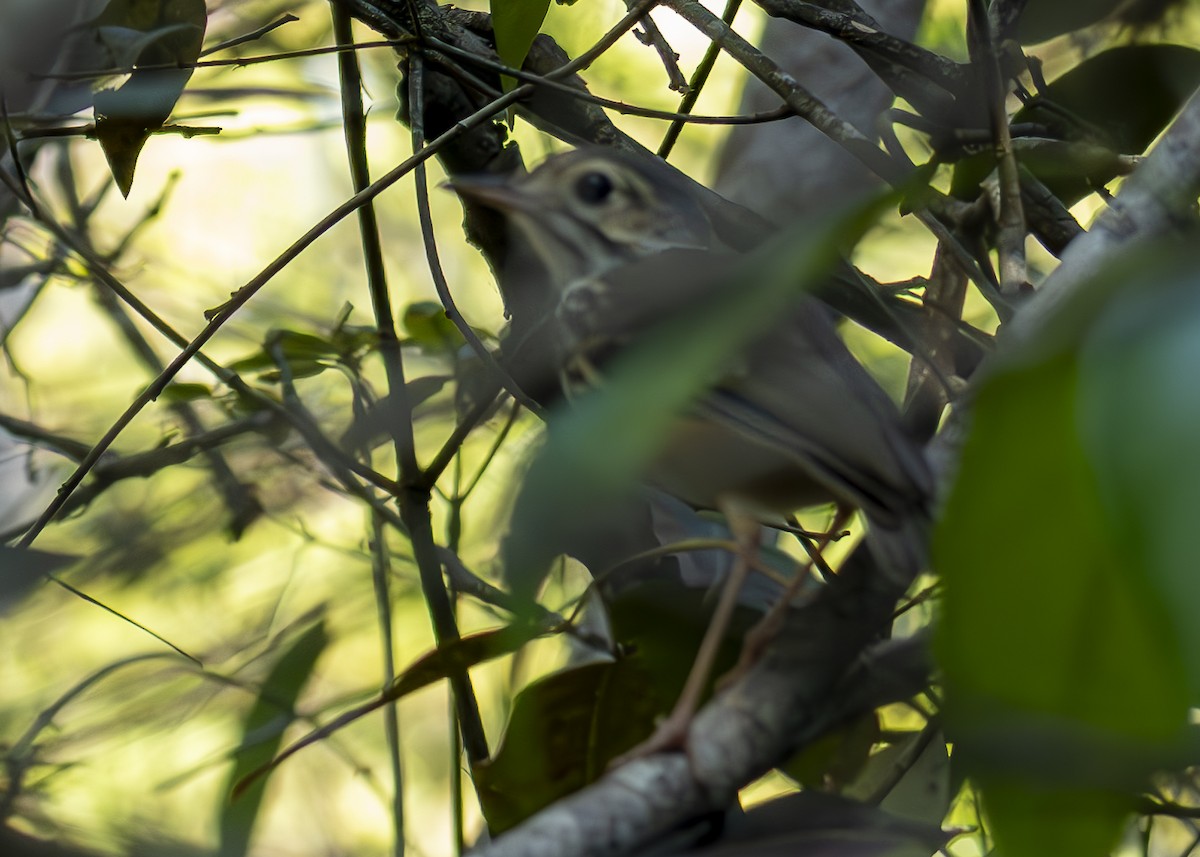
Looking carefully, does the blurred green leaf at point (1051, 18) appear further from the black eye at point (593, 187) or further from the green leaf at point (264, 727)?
the green leaf at point (264, 727)

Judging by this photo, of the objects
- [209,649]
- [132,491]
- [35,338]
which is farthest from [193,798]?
[35,338]

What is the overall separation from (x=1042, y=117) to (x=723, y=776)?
1.05m

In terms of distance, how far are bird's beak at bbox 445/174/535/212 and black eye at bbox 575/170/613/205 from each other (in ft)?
0.18

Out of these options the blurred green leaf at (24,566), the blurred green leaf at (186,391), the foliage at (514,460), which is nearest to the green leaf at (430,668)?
the foliage at (514,460)

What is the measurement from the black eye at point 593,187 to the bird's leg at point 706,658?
410 millimetres

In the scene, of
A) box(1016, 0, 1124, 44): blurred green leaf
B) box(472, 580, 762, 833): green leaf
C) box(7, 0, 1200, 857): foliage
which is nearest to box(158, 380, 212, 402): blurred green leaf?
box(7, 0, 1200, 857): foliage

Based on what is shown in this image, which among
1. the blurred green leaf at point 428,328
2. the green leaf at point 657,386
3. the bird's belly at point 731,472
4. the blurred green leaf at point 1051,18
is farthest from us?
the blurred green leaf at point 428,328

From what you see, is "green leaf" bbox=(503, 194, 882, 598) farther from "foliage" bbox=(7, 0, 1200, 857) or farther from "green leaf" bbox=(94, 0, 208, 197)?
"green leaf" bbox=(94, 0, 208, 197)

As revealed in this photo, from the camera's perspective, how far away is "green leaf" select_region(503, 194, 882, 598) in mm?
430

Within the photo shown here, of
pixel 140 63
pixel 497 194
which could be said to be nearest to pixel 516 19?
pixel 497 194

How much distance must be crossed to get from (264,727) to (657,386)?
108 cm

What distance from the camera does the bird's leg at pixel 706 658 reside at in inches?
31.5

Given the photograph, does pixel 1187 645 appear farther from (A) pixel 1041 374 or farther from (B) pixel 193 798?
(B) pixel 193 798

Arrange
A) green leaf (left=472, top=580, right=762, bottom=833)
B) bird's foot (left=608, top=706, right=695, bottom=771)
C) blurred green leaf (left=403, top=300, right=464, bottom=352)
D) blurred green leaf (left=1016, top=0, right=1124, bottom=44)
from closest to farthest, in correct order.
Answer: bird's foot (left=608, top=706, right=695, bottom=771) → green leaf (left=472, top=580, right=762, bottom=833) → blurred green leaf (left=1016, top=0, right=1124, bottom=44) → blurred green leaf (left=403, top=300, right=464, bottom=352)
